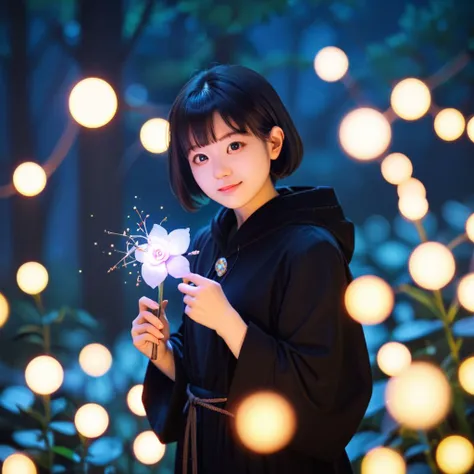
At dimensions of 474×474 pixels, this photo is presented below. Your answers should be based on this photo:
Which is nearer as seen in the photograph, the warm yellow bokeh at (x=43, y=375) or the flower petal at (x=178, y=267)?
the flower petal at (x=178, y=267)

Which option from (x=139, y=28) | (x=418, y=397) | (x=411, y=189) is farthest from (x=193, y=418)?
(x=139, y=28)

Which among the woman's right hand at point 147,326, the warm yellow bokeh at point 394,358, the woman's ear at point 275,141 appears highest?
the woman's ear at point 275,141

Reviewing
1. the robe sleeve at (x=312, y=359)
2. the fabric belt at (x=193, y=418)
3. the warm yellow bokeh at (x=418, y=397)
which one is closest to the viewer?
the robe sleeve at (x=312, y=359)

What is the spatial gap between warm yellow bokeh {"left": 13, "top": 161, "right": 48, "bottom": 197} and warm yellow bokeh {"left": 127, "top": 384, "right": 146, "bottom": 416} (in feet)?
1.94

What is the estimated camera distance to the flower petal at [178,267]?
96 cm

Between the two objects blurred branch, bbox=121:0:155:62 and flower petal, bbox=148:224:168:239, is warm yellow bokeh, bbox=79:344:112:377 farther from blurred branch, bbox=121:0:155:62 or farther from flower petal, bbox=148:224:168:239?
blurred branch, bbox=121:0:155:62

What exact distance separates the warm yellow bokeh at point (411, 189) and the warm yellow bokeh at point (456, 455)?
24.2 inches

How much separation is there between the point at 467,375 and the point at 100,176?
1.09 meters

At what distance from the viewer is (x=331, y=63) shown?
142 centimetres

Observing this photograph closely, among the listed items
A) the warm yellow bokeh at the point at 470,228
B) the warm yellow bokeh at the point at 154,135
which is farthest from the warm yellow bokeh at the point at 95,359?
the warm yellow bokeh at the point at 470,228

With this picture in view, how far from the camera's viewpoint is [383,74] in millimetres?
1485

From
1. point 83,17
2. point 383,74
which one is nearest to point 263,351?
point 383,74

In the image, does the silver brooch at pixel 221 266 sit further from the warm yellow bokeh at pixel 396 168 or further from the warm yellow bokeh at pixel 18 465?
the warm yellow bokeh at pixel 18 465

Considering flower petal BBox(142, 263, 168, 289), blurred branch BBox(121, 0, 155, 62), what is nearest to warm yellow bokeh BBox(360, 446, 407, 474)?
flower petal BBox(142, 263, 168, 289)
